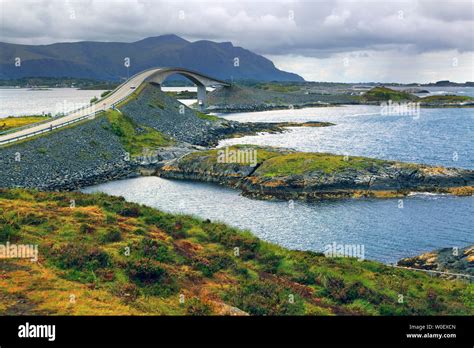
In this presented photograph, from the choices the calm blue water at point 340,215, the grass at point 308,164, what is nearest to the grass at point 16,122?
the calm blue water at point 340,215

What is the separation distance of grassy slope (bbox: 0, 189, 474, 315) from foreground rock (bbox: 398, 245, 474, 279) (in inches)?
155

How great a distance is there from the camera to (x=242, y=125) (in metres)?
141

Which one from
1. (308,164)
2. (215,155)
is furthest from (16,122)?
(308,164)

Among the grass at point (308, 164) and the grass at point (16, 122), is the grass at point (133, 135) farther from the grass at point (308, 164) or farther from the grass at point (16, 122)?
the grass at point (308, 164)

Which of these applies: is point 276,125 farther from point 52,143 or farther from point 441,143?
point 52,143

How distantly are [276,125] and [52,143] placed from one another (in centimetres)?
8452

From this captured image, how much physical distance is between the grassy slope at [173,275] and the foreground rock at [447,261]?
12.9ft

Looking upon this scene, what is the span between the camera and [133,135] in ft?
313

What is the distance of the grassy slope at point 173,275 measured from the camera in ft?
70.0

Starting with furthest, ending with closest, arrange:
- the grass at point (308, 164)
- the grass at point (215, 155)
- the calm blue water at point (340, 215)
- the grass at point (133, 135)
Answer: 1. the grass at point (133, 135)
2. the grass at point (215, 155)
3. the grass at point (308, 164)
4. the calm blue water at point (340, 215)

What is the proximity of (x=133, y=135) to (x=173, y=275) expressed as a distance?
240 ft

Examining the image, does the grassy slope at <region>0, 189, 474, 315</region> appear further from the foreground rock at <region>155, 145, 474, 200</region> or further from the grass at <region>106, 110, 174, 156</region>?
the grass at <region>106, 110, 174, 156</region>

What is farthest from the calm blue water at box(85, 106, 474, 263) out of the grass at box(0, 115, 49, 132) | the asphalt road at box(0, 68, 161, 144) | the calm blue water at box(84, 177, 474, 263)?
the grass at box(0, 115, 49, 132)
